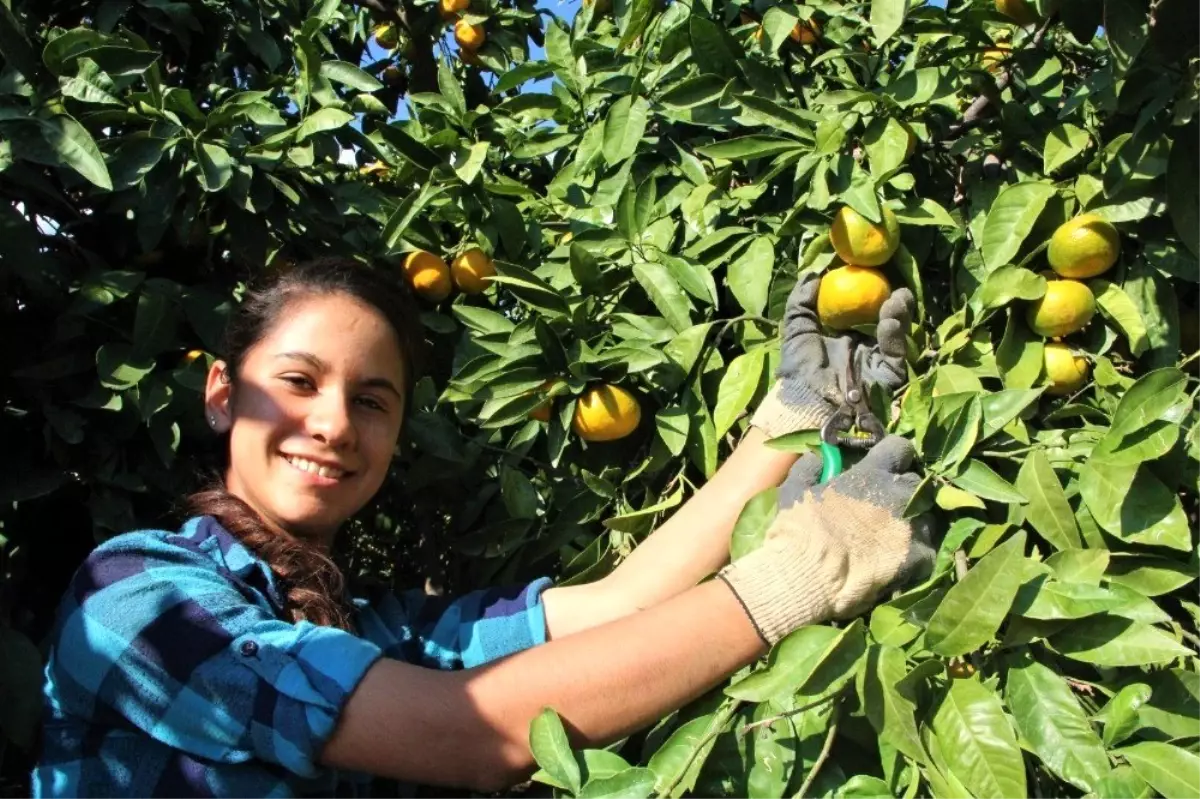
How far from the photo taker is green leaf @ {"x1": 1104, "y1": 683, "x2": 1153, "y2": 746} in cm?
96

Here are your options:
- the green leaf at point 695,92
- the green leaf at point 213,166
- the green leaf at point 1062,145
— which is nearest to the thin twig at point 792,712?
the green leaf at point 1062,145

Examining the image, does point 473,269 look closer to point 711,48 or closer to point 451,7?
point 711,48

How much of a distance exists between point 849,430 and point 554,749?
502mm

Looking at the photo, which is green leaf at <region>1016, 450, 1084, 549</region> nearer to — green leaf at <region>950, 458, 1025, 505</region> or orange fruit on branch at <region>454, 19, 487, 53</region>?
green leaf at <region>950, 458, 1025, 505</region>

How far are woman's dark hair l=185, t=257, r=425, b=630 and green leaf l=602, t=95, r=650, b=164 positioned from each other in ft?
1.22

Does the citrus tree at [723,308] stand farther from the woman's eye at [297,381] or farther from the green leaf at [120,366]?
the woman's eye at [297,381]

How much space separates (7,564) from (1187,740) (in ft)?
5.36

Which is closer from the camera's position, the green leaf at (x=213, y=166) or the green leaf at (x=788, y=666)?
the green leaf at (x=788, y=666)

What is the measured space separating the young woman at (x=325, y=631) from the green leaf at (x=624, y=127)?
408 mm

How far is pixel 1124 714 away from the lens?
97 cm

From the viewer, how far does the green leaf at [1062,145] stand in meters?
1.34

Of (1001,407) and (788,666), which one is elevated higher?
(1001,407)

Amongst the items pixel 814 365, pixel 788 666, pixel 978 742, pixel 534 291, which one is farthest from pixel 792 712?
pixel 534 291

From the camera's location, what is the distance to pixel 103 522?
1641mm
